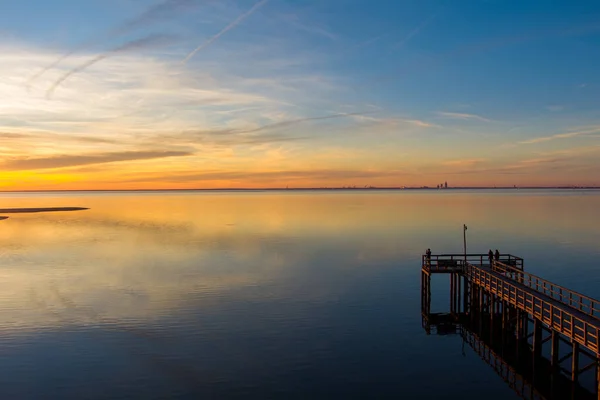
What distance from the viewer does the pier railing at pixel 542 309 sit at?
2569cm

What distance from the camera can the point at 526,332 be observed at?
3612cm

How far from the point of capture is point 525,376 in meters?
30.5

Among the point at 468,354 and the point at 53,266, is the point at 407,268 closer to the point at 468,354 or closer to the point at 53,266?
the point at 468,354

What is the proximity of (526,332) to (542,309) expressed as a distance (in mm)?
7381

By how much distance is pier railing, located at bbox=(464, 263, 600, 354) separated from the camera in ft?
84.3

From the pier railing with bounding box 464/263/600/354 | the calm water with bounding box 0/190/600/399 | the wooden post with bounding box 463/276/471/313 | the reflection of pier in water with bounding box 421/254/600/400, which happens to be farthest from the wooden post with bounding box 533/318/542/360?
the wooden post with bounding box 463/276/471/313

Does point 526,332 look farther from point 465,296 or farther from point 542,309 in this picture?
point 465,296

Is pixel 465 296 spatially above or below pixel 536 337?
below

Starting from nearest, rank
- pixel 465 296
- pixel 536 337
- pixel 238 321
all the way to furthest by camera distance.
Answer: pixel 536 337, pixel 238 321, pixel 465 296

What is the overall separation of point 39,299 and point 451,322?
38.2 meters

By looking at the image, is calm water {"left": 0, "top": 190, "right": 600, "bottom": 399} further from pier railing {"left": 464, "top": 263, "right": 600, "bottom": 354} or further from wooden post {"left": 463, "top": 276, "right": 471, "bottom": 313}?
pier railing {"left": 464, "top": 263, "right": 600, "bottom": 354}

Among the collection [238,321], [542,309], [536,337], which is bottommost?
[238,321]

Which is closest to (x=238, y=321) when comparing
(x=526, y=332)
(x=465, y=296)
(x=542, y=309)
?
(x=465, y=296)

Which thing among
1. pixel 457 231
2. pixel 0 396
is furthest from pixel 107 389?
pixel 457 231
